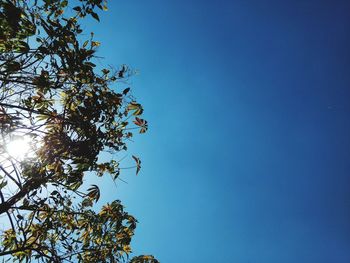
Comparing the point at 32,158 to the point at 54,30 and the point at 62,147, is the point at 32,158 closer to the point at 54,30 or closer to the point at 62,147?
the point at 62,147

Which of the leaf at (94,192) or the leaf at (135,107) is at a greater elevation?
the leaf at (135,107)

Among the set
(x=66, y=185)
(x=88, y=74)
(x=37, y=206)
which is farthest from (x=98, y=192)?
(x=88, y=74)

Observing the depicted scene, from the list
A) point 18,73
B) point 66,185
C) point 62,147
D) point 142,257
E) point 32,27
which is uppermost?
point 32,27

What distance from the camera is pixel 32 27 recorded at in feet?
14.5

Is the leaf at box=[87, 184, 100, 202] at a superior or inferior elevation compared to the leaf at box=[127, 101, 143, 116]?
inferior

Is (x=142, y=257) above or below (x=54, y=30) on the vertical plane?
below

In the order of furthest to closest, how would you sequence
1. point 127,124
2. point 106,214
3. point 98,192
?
1. point 127,124
2. point 106,214
3. point 98,192

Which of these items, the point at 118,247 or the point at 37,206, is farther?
the point at 118,247

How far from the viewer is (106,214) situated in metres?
6.16

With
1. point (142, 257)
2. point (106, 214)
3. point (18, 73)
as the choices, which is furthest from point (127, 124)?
point (142, 257)

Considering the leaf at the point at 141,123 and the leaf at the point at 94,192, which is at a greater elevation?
the leaf at the point at 141,123

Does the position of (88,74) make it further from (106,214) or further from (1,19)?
(106,214)

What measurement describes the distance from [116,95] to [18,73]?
1.94 metres

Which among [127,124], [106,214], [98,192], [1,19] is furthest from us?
[127,124]
